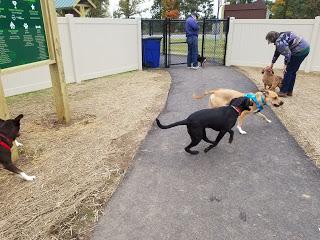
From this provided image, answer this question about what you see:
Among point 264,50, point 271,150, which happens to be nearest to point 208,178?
point 271,150

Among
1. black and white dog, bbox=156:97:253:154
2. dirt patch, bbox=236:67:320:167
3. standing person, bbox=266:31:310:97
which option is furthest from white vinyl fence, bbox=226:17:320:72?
black and white dog, bbox=156:97:253:154

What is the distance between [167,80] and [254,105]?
528cm

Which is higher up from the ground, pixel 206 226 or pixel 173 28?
pixel 173 28

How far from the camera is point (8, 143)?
3561mm

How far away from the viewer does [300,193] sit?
342 centimetres

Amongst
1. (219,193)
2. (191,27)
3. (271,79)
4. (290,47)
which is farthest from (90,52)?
(219,193)

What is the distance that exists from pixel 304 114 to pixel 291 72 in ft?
5.54

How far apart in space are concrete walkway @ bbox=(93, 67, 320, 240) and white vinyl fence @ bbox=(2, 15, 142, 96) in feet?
16.0

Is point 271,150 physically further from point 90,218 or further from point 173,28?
point 173,28

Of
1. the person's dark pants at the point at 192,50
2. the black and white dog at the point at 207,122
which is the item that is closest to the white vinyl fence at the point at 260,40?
the person's dark pants at the point at 192,50

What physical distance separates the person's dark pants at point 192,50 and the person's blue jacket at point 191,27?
0.16 meters

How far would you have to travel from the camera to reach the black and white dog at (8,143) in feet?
11.4

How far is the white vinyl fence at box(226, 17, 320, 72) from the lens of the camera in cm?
1116

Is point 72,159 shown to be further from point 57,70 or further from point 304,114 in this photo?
point 304,114
